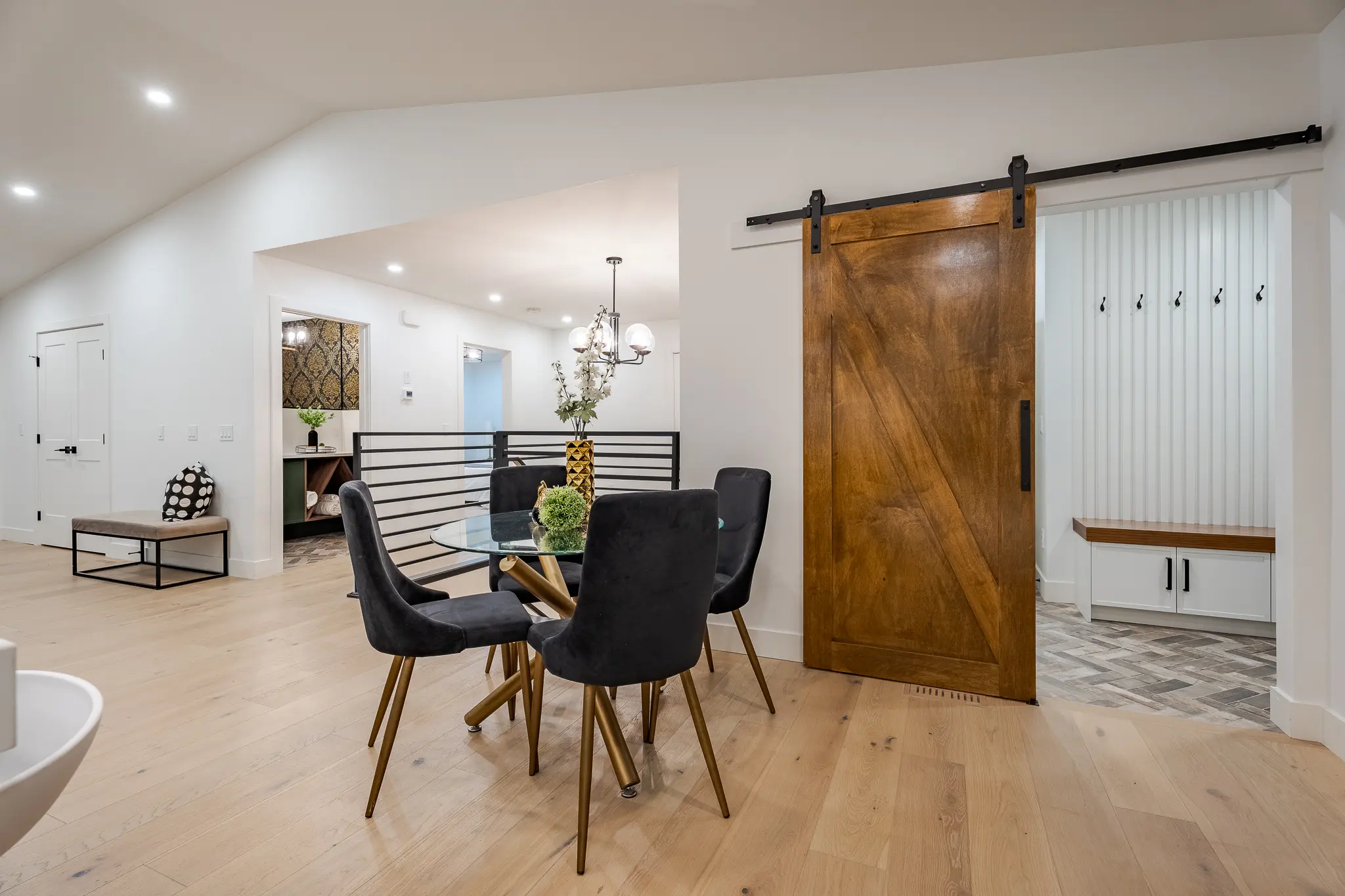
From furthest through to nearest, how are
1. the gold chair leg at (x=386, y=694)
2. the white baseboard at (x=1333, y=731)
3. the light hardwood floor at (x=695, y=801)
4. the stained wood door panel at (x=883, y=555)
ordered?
the stained wood door panel at (x=883, y=555), the white baseboard at (x=1333, y=731), the gold chair leg at (x=386, y=694), the light hardwood floor at (x=695, y=801)

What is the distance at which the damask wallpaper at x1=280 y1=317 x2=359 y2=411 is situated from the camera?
23.6 ft

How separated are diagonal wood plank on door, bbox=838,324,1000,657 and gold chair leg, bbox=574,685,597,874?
1.65 meters

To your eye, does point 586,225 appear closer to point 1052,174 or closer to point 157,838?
point 1052,174

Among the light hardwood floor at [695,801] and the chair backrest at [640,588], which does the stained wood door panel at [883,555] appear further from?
the chair backrest at [640,588]

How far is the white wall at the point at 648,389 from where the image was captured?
296 inches

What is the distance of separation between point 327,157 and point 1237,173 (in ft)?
15.8

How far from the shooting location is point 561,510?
223cm

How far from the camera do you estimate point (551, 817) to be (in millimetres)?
1788

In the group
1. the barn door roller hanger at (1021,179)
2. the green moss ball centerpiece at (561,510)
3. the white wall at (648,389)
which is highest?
the barn door roller hanger at (1021,179)

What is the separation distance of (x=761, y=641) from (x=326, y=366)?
20.6ft

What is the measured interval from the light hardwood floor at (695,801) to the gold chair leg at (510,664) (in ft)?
0.19

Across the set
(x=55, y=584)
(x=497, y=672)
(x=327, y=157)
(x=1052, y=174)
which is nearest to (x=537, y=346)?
(x=327, y=157)

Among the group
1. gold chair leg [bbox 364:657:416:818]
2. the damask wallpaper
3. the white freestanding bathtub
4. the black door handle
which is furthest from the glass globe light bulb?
the white freestanding bathtub

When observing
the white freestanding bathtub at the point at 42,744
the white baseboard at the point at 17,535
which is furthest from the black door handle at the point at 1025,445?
the white baseboard at the point at 17,535
